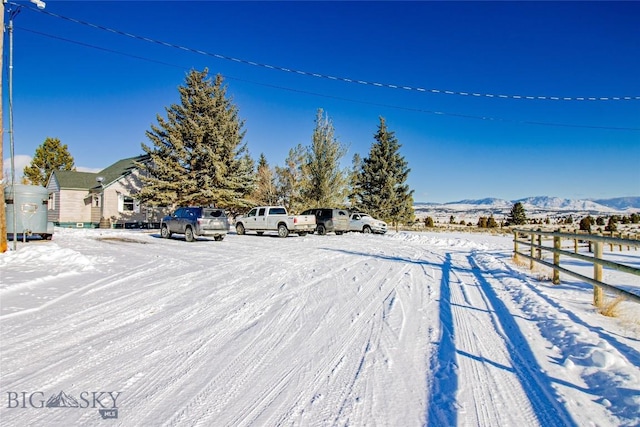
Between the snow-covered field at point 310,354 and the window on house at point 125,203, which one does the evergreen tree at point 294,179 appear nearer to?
the window on house at point 125,203

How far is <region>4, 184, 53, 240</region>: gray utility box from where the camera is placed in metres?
15.6

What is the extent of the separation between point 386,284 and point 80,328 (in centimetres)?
583

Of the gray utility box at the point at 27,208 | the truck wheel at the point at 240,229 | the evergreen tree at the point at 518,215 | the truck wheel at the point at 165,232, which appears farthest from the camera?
the evergreen tree at the point at 518,215

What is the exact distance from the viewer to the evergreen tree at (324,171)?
31.2 m

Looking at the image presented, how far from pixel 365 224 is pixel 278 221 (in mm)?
8403

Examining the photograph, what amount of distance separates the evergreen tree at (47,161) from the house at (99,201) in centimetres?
1825

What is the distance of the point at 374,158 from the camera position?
36062 millimetres

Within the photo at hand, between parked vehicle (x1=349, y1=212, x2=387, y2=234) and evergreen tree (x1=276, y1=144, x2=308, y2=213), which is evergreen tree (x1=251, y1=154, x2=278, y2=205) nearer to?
evergreen tree (x1=276, y1=144, x2=308, y2=213)

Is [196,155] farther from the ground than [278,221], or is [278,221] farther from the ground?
[196,155]

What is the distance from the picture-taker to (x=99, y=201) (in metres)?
31.6

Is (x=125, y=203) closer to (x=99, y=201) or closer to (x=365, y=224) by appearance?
(x=99, y=201)

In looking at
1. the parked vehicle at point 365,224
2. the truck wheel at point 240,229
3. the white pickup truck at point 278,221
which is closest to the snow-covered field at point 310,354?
the white pickup truck at point 278,221

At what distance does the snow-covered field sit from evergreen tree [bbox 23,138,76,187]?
161 feet

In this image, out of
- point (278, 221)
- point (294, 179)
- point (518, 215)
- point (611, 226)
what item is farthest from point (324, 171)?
point (518, 215)
